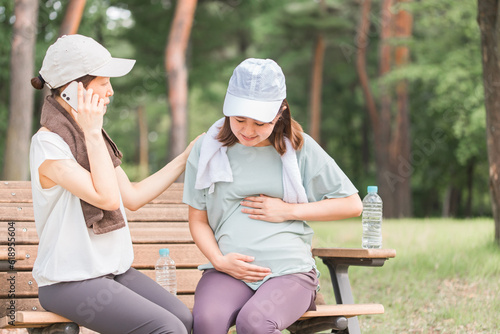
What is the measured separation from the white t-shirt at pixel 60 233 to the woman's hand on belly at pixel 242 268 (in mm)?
597

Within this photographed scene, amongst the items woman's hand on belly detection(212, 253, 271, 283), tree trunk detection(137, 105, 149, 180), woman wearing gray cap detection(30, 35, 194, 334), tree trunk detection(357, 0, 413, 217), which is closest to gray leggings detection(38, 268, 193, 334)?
woman wearing gray cap detection(30, 35, 194, 334)

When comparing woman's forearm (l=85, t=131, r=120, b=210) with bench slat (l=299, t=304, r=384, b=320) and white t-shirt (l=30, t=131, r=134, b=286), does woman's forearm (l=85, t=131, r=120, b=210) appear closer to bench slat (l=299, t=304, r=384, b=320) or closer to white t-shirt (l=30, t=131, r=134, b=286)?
white t-shirt (l=30, t=131, r=134, b=286)

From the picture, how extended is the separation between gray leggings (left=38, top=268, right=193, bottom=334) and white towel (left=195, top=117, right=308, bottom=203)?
2.23ft

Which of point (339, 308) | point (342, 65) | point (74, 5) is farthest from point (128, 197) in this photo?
point (342, 65)

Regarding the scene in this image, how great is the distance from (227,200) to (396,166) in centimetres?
1766

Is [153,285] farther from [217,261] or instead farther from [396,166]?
[396,166]

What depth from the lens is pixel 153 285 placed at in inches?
128

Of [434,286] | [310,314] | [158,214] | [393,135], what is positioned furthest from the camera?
[393,135]

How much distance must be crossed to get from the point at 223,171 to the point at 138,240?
104 cm

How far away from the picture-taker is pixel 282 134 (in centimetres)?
344

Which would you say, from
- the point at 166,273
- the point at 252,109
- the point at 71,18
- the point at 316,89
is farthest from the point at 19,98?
the point at 316,89

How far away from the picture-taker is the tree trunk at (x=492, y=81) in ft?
A: 23.3

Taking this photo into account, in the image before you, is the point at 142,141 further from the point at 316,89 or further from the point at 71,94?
the point at 71,94

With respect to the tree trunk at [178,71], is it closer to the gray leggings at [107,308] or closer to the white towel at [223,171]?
the white towel at [223,171]
